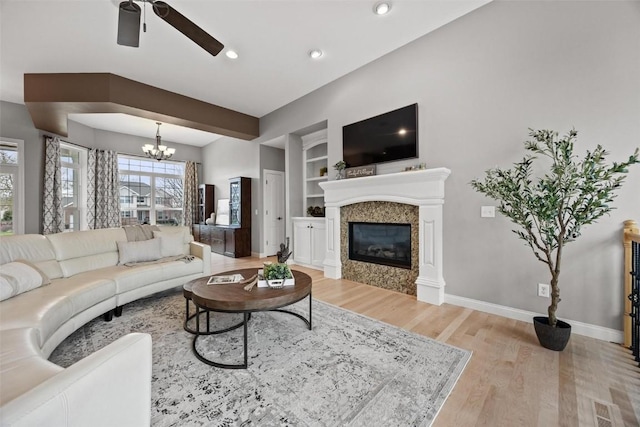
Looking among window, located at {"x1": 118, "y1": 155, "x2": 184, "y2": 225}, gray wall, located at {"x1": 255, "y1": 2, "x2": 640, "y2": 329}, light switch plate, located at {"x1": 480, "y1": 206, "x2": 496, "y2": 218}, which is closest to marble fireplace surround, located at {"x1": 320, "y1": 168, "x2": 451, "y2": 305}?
gray wall, located at {"x1": 255, "y1": 2, "x2": 640, "y2": 329}

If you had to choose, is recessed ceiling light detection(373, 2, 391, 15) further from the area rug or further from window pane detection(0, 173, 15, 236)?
window pane detection(0, 173, 15, 236)

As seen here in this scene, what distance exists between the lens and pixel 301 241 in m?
5.03

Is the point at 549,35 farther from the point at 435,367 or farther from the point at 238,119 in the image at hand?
the point at 238,119

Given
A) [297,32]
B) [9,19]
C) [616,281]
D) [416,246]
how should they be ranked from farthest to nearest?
[416,246], [297,32], [9,19], [616,281]

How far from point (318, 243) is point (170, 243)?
239 centimetres

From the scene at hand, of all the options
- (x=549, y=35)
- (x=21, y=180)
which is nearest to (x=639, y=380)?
(x=549, y=35)

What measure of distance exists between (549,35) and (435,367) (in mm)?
3134

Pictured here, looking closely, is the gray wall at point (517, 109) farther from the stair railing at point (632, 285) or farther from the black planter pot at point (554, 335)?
the black planter pot at point (554, 335)

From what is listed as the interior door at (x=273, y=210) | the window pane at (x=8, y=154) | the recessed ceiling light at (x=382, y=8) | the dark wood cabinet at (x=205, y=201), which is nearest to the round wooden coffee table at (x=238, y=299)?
the recessed ceiling light at (x=382, y=8)

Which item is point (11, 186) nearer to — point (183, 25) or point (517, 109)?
point (183, 25)

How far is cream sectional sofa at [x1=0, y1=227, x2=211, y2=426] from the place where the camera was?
0.73 metres

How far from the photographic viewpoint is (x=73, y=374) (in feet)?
2.50

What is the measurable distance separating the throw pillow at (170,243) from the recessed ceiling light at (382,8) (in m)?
3.77

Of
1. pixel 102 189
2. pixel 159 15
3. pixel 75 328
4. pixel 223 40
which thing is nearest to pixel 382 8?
pixel 223 40
